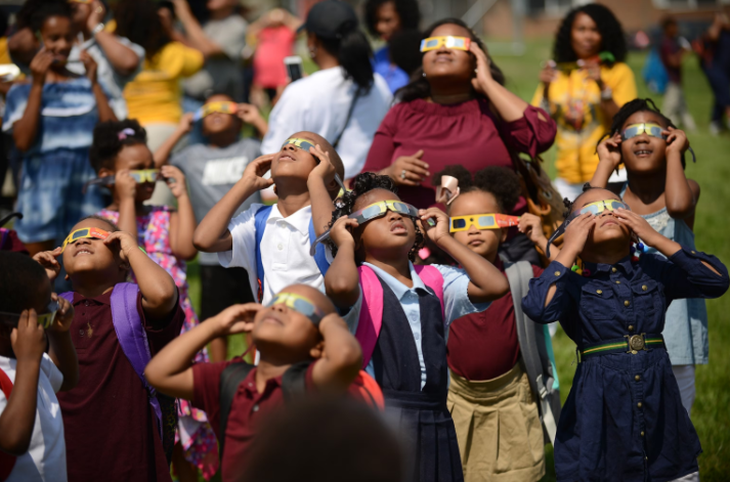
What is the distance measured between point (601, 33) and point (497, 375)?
12.0 feet

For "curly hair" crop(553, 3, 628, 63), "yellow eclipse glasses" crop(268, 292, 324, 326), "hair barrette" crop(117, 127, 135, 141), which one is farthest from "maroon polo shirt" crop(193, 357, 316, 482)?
"curly hair" crop(553, 3, 628, 63)

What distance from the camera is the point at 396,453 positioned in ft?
6.25

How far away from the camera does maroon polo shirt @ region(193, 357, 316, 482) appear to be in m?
2.79

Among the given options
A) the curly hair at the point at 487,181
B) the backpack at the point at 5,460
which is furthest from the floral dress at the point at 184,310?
the curly hair at the point at 487,181

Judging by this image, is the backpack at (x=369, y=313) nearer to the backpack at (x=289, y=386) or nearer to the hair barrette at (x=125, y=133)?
the backpack at (x=289, y=386)

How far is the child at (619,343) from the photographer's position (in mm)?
3654

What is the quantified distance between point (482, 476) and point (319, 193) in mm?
1853

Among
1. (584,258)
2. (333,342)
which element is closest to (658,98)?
(584,258)

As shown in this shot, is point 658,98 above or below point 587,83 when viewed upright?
above

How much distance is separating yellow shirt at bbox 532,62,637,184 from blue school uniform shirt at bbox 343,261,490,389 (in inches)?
122

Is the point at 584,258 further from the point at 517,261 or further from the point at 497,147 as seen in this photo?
the point at 497,147

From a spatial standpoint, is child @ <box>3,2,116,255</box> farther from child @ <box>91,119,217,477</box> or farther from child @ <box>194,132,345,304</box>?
child @ <box>194,132,345,304</box>

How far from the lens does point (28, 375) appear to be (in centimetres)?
291

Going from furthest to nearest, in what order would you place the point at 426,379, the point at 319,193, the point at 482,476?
the point at 482,476, the point at 319,193, the point at 426,379
